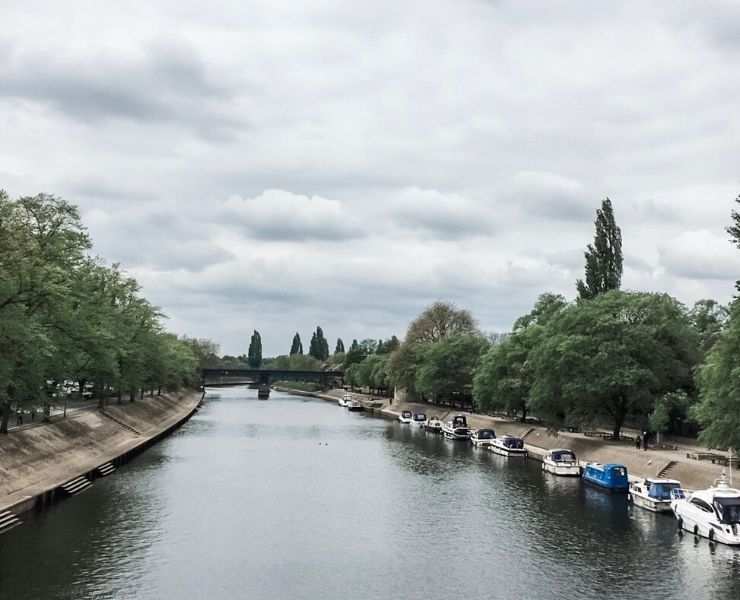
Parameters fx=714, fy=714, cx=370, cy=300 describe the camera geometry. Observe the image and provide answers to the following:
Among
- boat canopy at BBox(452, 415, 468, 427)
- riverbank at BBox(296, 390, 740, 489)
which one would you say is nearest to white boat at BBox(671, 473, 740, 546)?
riverbank at BBox(296, 390, 740, 489)

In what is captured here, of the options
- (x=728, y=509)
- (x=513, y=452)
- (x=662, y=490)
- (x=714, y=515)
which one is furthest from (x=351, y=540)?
(x=513, y=452)

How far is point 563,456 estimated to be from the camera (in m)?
82.8

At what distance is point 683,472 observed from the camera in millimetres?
67062

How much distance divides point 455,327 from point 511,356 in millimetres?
78206

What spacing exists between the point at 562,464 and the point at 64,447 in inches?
2179

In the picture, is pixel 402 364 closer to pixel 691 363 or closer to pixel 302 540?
pixel 691 363

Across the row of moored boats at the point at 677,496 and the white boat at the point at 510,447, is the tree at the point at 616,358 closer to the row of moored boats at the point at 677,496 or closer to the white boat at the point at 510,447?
the row of moored boats at the point at 677,496

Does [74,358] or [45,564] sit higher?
[74,358]

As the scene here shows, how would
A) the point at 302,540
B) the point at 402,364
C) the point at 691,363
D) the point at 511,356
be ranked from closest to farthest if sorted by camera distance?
the point at 302,540 → the point at 691,363 → the point at 511,356 → the point at 402,364

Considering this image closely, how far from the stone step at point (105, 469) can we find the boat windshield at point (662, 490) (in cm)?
5441

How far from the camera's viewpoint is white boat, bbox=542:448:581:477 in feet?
265

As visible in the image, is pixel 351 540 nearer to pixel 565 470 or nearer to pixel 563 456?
pixel 565 470

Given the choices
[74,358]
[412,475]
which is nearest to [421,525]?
[412,475]

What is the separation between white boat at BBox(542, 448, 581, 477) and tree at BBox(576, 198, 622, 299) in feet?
107
